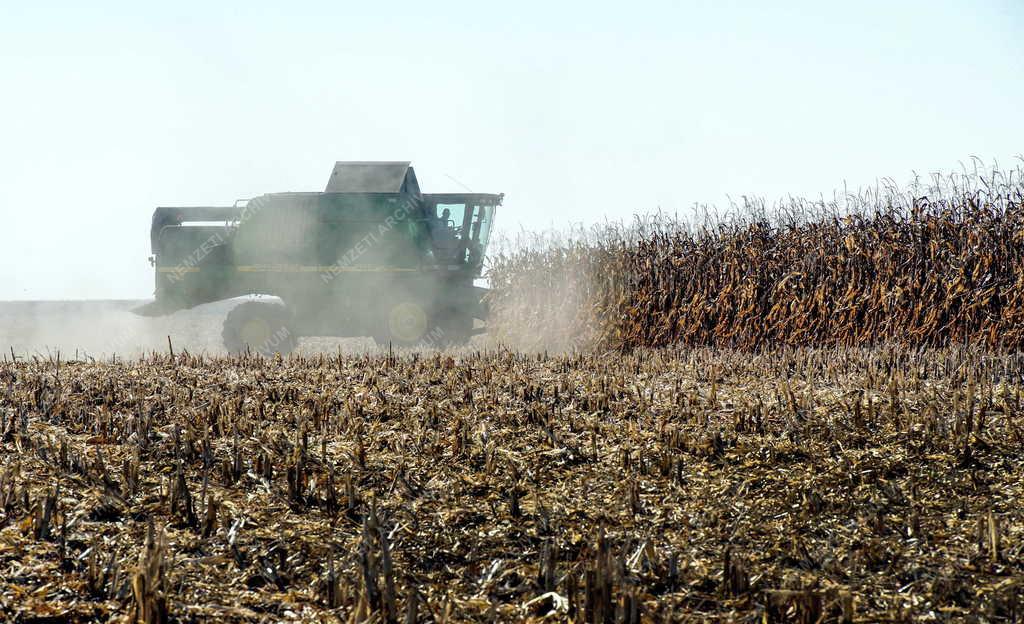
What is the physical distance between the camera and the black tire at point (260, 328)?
14.6 metres

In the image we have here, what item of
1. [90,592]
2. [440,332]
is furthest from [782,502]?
[440,332]

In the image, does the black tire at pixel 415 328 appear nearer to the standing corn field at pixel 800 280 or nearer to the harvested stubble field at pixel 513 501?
the standing corn field at pixel 800 280

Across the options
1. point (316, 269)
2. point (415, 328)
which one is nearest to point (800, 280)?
point (415, 328)

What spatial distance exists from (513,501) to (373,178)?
1129cm

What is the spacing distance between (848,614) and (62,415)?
5.31 meters

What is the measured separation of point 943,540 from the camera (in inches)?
155

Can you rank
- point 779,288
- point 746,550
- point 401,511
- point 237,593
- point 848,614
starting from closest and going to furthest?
point 848,614, point 237,593, point 746,550, point 401,511, point 779,288

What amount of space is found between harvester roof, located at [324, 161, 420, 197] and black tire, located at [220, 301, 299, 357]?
7.31 feet

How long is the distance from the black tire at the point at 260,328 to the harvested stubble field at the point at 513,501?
24.4 ft

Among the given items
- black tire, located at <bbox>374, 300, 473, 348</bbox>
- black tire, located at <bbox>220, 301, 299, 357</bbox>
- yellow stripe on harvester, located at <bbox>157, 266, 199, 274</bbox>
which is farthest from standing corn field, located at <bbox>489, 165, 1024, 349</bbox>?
yellow stripe on harvester, located at <bbox>157, 266, 199, 274</bbox>

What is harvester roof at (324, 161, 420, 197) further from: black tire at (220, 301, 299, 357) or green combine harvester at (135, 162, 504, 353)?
black tire at (220, 301, 299, 357)

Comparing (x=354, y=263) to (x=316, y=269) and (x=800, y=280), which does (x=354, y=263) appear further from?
(x=800, y=280)

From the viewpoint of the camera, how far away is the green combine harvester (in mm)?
14195

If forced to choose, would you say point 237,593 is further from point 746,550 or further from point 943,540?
point 943,540
